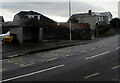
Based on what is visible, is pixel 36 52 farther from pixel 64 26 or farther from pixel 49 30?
pixel 64 26

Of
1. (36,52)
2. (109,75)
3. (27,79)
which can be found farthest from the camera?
(36,52)

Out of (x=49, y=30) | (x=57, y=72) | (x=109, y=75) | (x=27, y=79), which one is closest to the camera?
(x=27, y=79)

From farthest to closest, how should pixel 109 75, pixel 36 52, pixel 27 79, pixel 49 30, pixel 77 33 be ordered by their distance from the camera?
pixel 77 33, pixel 49 30, pixel 36 52, pixel 109 75, pixel 27 79

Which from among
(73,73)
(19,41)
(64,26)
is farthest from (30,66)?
(64,26)

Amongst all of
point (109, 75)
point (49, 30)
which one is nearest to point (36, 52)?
point (109, 75)

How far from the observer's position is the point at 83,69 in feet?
40.4

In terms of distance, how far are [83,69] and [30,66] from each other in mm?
3879

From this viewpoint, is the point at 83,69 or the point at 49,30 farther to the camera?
the point at 49,30

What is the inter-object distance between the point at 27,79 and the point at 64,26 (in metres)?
25.0

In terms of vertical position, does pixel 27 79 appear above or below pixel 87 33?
below

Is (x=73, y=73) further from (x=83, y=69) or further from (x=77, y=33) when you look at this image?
(x=77, y=33)

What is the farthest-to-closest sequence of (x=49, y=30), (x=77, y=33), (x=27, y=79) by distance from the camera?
(x=77, y=33), (x=49, y=30), (x=27, y=79)

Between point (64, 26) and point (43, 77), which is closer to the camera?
point (43, 77)

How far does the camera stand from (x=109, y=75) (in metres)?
11.0
